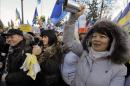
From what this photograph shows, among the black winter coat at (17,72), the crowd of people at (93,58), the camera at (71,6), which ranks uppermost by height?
the camera at (71,6)

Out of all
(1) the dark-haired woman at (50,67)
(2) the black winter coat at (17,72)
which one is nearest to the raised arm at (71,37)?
(1) the dark-haired woman at (50,67)

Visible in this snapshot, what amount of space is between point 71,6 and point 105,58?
25.9 inches

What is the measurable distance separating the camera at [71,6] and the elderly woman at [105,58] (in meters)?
0.28

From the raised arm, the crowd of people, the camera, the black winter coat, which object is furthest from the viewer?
the black winter coat

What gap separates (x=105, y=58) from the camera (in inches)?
147

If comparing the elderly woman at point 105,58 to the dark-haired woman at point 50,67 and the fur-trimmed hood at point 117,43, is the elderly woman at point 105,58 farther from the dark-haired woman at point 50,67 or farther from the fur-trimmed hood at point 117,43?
the dark-haired woman at point 50,67

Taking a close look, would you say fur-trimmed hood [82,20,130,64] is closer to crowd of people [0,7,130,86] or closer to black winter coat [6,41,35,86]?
crowd of people [0,7,130,86]

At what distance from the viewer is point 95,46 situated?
373 centimetres

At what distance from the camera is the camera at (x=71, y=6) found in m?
3.56

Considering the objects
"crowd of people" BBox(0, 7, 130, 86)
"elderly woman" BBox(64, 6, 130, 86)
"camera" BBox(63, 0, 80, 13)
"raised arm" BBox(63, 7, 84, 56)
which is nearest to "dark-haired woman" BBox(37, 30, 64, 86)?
"crowd of people" BBox(0, 7, 130, 86)

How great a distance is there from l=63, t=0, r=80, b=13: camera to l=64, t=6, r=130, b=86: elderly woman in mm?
284

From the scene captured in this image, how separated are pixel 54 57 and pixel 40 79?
39 centimetres

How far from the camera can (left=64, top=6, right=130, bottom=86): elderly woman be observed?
3643 mm

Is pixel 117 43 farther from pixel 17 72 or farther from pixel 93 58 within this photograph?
pixel 17 72
